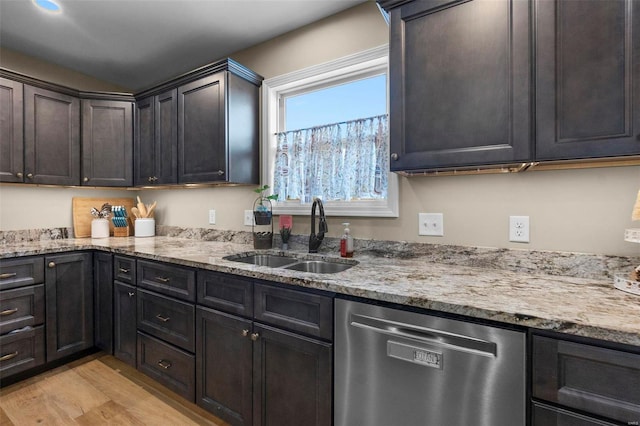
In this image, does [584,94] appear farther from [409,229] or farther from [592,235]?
[409,229]

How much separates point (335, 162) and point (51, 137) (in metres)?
2.36

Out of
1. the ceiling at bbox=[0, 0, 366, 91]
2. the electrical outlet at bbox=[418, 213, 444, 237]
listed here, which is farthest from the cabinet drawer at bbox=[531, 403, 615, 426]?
the ceiling at bbox=[0, 0, 366, 91]

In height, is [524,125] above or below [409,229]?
above

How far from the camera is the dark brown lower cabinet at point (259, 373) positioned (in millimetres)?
1290

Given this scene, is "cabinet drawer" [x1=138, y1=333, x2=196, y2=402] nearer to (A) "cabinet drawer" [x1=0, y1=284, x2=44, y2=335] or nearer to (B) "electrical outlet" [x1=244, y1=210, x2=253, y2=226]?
(A) "cabinet drawer" [x1=0, y1=284, x2=44, y2=335]

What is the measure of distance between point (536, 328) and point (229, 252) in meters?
1.71

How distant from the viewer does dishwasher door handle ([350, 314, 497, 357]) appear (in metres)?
0.96

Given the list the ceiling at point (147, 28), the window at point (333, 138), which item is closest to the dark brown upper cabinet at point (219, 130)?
the window at point (333, 138)

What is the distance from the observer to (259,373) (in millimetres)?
1465

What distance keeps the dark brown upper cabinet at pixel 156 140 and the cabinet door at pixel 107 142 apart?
9 centimetres

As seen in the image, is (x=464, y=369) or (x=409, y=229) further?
(x=409, y=229)

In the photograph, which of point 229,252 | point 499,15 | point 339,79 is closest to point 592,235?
point 499,15

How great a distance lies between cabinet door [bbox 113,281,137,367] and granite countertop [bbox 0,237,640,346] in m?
0.65

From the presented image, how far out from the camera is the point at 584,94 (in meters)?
1.10
